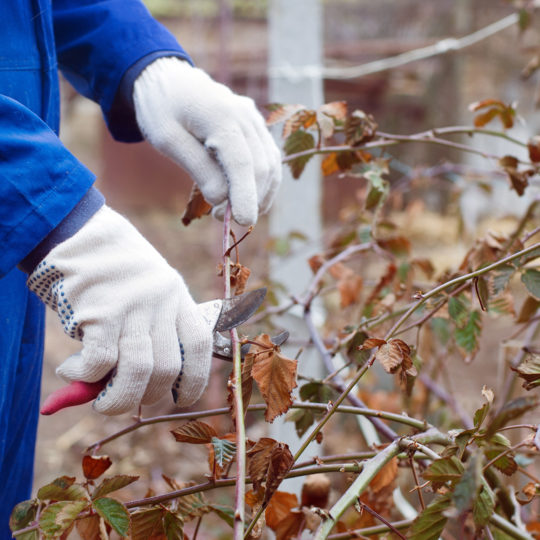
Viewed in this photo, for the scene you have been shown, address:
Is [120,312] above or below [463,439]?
above

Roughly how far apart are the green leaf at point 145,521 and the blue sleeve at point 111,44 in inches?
28.3

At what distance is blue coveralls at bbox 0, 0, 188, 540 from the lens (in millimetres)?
794

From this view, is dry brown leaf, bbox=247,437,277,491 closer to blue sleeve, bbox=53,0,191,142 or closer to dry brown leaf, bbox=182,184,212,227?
dry brown leaf, bbox=182,184,212,227

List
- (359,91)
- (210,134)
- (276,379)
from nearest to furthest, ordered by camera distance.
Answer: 1. (276,379)
2. (210,134)
3. (359,91)

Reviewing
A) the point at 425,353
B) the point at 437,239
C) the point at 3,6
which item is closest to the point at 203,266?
the point at 437,239

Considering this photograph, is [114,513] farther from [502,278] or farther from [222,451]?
[502,278]

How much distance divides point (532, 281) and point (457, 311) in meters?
0.12

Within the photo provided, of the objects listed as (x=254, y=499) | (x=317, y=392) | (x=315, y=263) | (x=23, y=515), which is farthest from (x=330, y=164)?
(x=23, y=515)

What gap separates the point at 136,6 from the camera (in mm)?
1181

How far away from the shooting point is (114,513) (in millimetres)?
732

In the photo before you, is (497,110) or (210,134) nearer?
(210,134)

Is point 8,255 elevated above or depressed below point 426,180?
below

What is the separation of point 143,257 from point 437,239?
22.5ft

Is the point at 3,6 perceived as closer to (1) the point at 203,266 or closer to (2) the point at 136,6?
(2) the point at 136,6
